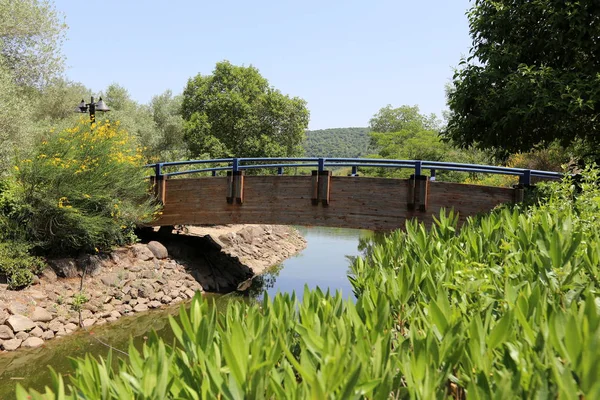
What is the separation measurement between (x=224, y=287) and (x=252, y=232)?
6323 mm

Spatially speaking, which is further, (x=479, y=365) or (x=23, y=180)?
(x=23, y=180)

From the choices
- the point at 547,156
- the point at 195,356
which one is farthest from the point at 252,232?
the point at 195,356

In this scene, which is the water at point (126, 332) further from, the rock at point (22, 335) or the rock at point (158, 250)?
the rock at point (158, 250)

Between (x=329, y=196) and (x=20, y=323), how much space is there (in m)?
8.09

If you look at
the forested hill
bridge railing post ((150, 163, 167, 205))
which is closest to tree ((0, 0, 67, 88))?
bridge railing post ((150, 163, 167, 205))

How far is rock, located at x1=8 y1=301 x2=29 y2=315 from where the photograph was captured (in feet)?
37.1

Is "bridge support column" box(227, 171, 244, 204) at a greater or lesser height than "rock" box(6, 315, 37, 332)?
greater

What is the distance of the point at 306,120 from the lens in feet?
130

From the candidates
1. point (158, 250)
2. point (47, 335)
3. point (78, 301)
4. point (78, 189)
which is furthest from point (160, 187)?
point (47, 335)

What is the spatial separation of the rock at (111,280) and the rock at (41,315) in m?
2.12

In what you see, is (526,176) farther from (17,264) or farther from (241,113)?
(241,113)

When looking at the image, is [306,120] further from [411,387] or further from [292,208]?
[411,387]

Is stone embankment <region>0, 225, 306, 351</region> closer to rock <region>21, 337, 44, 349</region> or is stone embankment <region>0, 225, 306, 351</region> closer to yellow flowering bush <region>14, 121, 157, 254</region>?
rock <region>21, 337, 44, 349</region>

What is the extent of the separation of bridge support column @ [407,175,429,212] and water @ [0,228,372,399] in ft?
9.33
